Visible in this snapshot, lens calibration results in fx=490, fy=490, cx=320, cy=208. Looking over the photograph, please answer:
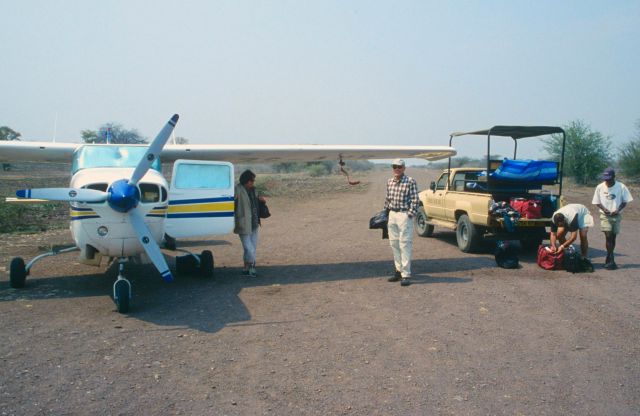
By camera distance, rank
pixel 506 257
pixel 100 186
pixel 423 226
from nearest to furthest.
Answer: pixel 100 186 < pixel 506 257 < pixel 423 226

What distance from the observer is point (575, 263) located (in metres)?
8.38

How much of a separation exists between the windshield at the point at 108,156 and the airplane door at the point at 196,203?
1.69 feet

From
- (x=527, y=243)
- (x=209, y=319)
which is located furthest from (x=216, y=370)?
(x=527, y=243)

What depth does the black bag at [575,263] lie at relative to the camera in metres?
8.39

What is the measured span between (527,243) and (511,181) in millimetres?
1641

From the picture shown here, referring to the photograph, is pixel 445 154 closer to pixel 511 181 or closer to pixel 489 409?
pixel 511 181

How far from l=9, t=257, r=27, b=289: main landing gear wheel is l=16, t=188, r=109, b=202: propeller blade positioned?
1679mm

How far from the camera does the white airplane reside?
243 inches

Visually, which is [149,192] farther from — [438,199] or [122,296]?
[438,199]

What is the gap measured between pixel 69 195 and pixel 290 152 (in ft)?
13.9

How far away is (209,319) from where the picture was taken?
5.84 metres

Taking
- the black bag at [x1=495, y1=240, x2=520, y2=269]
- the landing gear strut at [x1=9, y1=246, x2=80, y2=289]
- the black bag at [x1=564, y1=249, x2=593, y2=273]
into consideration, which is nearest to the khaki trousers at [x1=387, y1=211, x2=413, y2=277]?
the black bag at [x1=495, y1=240, x2=520, y2=269]

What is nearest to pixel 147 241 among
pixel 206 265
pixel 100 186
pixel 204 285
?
pixel 100 186

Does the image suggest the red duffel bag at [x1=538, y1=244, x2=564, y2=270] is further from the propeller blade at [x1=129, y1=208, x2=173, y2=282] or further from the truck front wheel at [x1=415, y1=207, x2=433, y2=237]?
the propeller blade at [x1=129, y1=208, x2=173, y2=282]
